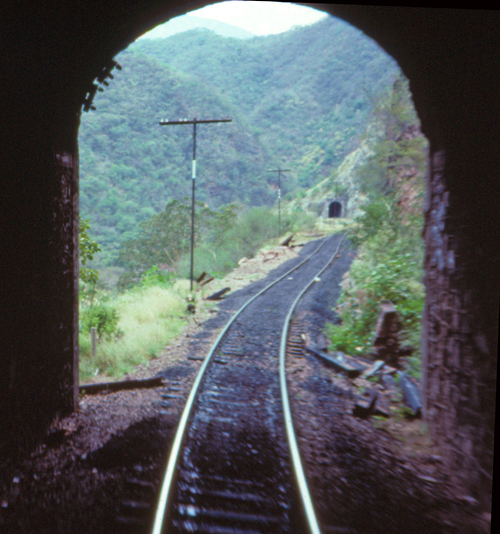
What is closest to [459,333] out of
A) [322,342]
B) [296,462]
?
[296,462]

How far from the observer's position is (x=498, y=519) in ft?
9.43

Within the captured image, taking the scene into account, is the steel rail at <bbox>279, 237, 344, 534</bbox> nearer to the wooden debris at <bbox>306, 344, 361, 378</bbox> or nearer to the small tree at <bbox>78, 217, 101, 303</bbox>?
the wooden debris at <bbox>306, 344, 361, 378</bbox>

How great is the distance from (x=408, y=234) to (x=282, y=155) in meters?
76.6

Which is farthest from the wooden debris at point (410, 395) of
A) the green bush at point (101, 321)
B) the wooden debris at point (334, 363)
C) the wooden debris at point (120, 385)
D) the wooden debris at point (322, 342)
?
the green bush at point (101, 321)

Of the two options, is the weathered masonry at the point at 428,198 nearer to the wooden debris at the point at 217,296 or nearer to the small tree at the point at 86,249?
the small tree at the point at 86,249

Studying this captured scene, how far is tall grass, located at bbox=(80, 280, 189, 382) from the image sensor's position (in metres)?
6.44

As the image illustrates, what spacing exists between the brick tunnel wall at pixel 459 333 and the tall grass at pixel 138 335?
470 cm

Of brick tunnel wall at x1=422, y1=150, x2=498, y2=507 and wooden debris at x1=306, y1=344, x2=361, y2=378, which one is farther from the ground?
brick tunnel wall at x1=422, y1=150, x2=498, y2=507

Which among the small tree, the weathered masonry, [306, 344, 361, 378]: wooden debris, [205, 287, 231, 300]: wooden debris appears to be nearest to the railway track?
[306, 344, 361, 378]: wooden debris

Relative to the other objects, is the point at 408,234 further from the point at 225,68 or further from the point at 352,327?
the point at 225,68

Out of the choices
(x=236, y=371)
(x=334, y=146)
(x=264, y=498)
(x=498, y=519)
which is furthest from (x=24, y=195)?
(x=334, y=146)

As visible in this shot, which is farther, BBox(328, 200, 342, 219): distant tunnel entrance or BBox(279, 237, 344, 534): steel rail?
BBox(328, 200, 342, 219): distant tunnel entrance

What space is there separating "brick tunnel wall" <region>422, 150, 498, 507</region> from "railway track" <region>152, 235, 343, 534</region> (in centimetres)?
142

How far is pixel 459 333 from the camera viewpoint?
323 cm
